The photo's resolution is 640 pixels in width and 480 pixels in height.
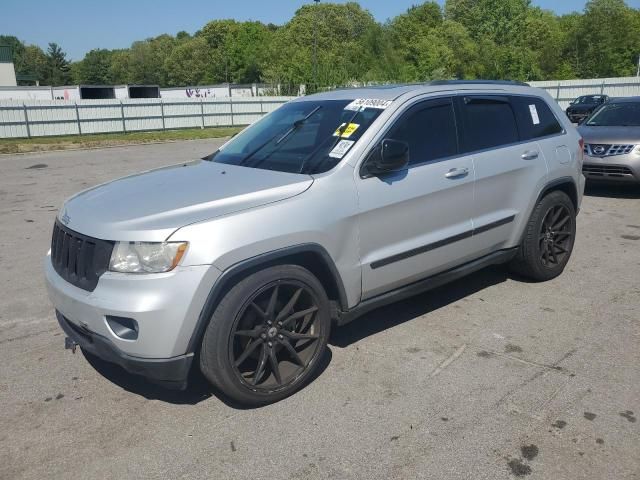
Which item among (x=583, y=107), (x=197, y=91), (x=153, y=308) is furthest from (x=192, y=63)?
(x=153, y=308)

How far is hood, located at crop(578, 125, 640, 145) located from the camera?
8742 millimetres

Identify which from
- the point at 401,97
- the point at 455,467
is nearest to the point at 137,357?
the point at 455,467

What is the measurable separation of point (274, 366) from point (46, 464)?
4.08 ft

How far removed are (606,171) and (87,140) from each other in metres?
19.8

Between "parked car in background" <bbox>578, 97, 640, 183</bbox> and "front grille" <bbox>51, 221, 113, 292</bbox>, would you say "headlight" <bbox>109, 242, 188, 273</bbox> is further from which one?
"parked car in background" <bbox>578, 97, 640, 183</bbox>

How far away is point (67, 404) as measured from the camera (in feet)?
10.8

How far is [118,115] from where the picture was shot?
2612 cm

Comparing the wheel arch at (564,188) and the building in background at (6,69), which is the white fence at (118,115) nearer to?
the wheel arch at (564,188)

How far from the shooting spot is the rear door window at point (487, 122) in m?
4.29

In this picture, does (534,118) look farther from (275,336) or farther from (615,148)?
(615,148)

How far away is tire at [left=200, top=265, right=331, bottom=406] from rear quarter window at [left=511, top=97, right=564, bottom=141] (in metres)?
2.63

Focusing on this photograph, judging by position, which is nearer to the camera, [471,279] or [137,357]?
[137,357]

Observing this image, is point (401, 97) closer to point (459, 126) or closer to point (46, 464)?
point (459, 126)

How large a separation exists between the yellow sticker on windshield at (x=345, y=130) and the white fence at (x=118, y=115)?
59.1 feet
